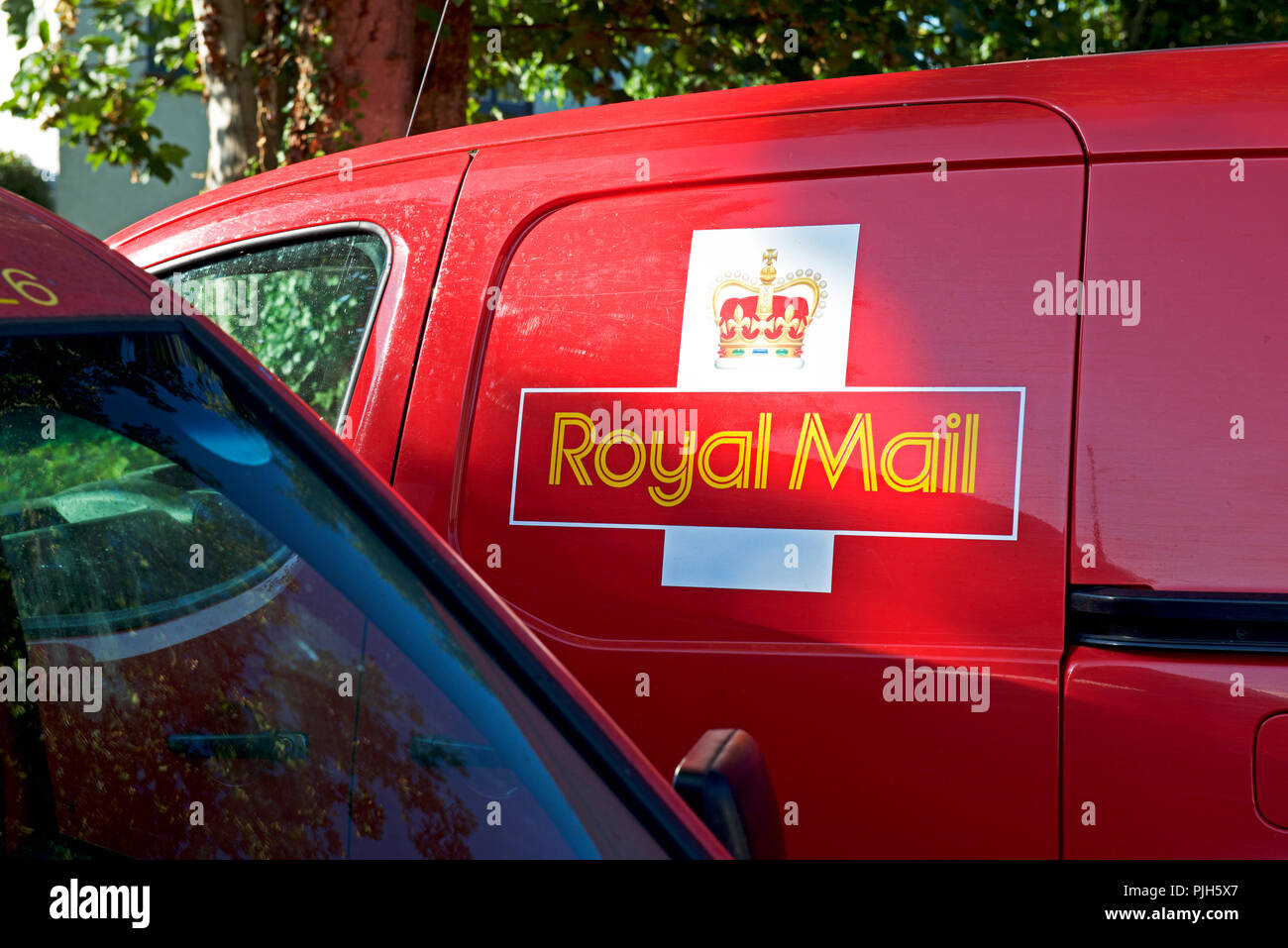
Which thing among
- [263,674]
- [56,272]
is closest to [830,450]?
[263,674]

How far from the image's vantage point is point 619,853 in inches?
44.3

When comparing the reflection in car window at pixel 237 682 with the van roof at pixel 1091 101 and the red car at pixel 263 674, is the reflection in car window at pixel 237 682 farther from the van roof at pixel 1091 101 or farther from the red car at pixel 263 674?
the van roof at pixel 1091 101

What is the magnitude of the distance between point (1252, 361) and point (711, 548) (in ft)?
2.74

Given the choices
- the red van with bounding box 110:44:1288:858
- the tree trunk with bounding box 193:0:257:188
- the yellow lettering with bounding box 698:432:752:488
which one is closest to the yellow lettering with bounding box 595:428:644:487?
the red van with bounding box 110:44:1288:858

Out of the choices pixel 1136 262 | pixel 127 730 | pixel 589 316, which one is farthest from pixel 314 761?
pixel 1136 262

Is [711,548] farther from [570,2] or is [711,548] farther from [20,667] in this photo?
[570,2]

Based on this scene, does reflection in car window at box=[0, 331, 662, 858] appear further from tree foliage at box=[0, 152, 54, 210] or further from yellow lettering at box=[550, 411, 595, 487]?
tree foliage at box=[0, 152, 54, 210]

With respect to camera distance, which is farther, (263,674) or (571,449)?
(571,449)

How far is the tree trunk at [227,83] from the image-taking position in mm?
5250

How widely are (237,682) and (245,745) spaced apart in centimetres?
9

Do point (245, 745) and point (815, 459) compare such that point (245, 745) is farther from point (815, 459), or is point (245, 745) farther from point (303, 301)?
point (303, 301)

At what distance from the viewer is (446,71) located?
596cm

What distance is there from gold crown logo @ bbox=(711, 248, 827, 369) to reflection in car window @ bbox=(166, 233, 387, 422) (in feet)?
2.47

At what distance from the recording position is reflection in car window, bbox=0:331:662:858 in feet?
3.94
